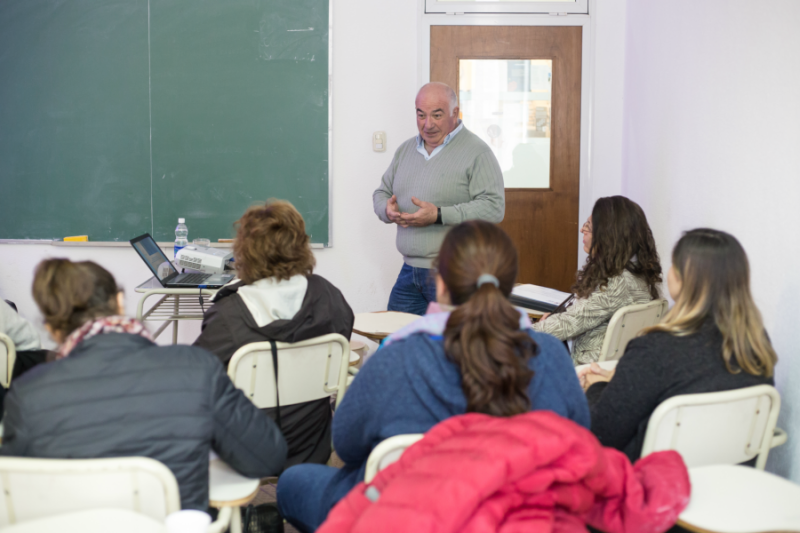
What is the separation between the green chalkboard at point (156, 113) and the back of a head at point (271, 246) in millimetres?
2170

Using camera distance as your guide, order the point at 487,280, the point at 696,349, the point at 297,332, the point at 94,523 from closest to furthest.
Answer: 1. the point at 94,523
2. the point at 487,280
3. the point at 696,349
4. the point at 297,332

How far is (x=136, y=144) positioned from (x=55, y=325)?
3.05 metres

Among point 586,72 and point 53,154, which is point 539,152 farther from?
point 53,154

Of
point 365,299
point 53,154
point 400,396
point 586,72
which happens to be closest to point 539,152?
point 586,72

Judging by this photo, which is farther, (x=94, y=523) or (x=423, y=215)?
(x=423, y=215)

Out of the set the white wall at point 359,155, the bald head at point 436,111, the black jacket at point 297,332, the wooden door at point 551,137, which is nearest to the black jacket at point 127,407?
the black jacket at point 297,332

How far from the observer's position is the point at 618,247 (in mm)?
2406

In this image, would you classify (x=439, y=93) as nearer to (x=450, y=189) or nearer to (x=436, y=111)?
(x=436, y=111)

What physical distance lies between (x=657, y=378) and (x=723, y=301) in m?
0.24

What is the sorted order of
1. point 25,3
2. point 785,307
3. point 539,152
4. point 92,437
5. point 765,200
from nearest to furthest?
1. point 92,437
2. point 785,307
3. point 765,200
4. point 25,3
5. point 539,152

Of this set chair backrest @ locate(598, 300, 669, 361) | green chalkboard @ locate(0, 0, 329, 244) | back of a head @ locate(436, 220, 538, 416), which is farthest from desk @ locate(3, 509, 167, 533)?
green chalkboard @ locate(0, 0, 329, 244)

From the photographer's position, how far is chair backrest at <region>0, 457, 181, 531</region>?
3.64ft

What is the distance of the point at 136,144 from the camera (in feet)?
13.4

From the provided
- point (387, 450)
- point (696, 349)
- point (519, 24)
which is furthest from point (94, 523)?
point (519, 24)
